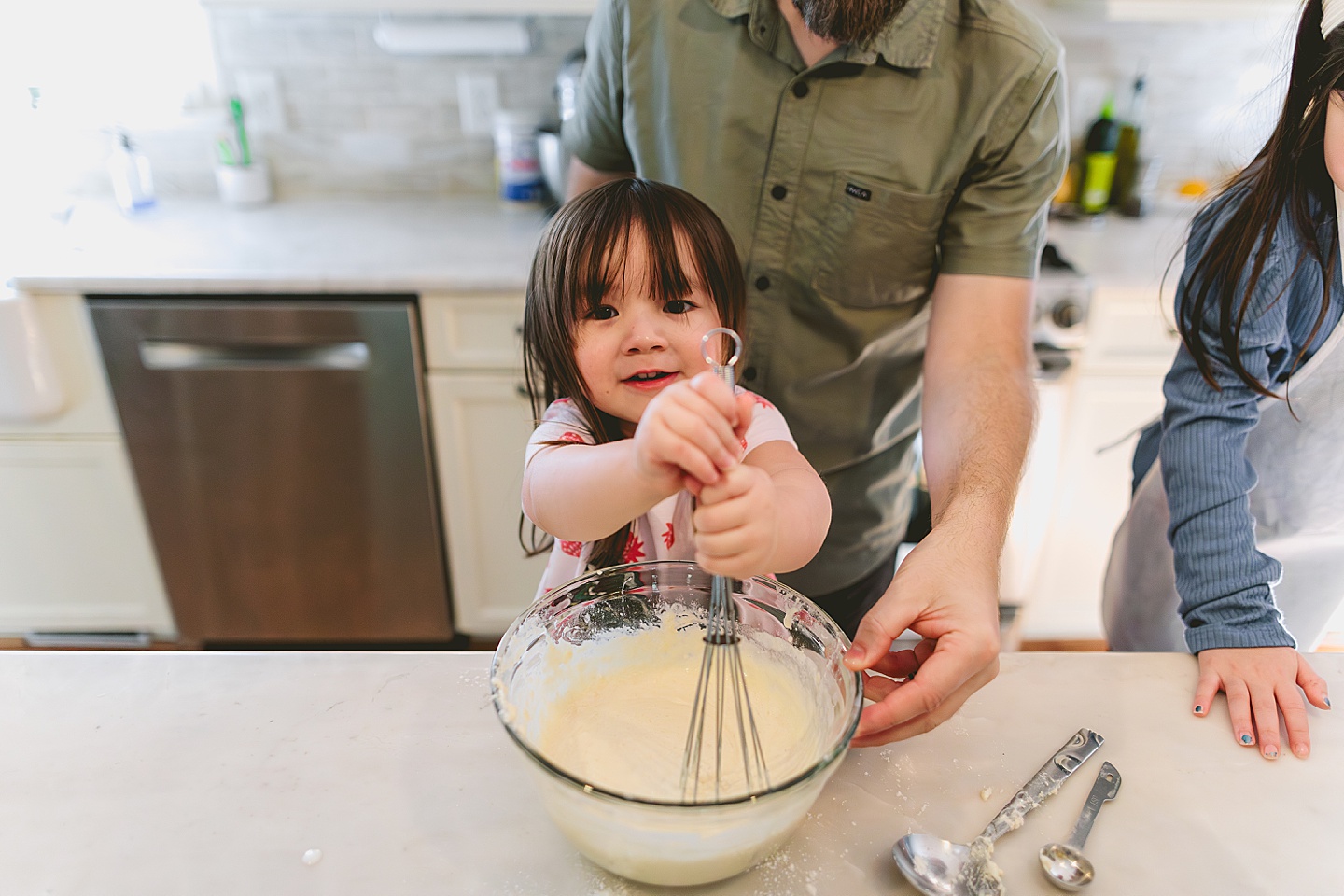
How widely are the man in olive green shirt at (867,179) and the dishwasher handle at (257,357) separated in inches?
28.9

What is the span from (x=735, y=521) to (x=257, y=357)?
1.40 meters

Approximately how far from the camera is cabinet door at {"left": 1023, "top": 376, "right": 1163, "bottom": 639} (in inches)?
69.1

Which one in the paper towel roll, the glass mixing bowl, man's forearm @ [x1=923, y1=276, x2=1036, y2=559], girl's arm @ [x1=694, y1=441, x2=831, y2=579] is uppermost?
girl's arm @ [x1=694, y1=441, x2=831, y2=579]

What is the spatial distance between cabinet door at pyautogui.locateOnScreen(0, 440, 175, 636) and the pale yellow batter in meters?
1.51

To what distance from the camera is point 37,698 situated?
689 millimetres

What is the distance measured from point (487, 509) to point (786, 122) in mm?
1121

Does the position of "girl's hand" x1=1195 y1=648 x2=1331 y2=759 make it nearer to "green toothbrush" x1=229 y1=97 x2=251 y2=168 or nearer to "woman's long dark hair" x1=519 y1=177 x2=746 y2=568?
"woman's long dark hair" x1=519 y1=177 x2=746 y2=568

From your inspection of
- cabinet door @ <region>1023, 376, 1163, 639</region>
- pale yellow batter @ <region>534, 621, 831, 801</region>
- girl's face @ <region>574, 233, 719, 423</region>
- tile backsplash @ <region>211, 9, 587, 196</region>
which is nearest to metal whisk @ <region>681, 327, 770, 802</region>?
pale yellow batter @ <region>534, 621, 831, 801</region>

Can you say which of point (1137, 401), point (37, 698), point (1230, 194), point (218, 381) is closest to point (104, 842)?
point (37, 698)

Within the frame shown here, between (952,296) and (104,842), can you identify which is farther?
(952,296)

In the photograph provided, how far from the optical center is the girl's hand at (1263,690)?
0.68m

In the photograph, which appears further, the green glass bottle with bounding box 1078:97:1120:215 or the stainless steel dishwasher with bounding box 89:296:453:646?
the green glass bottle with bounding box 1078:97:1120:215

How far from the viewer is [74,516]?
1.80m

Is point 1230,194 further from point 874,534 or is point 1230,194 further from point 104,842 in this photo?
point 104,842
